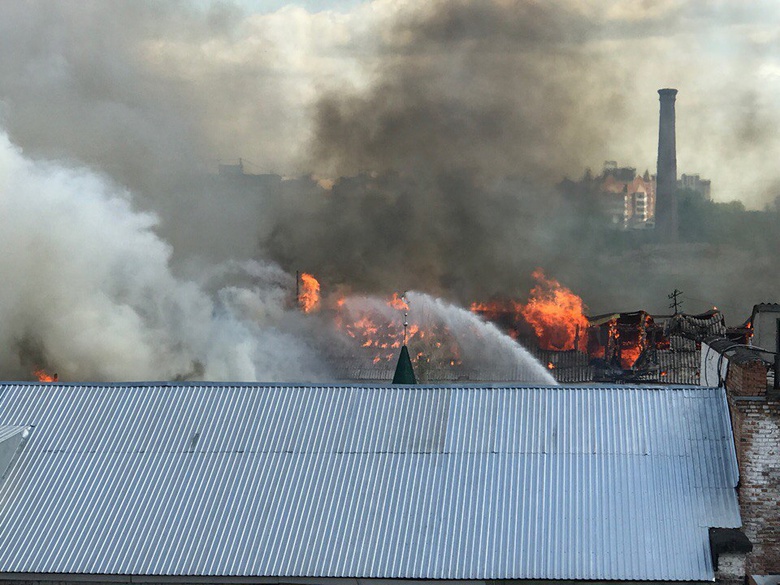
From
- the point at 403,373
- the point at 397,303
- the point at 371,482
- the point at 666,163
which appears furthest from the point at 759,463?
the point at 666,163

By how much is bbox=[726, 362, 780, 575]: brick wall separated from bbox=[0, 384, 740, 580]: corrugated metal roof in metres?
0.32

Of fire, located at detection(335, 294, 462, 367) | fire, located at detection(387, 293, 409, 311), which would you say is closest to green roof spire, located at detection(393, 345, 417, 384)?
fire, located at detection(335, 294, 462, 367)

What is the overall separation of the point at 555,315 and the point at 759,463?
50642 mm

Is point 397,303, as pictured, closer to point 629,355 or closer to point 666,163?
point 629,355

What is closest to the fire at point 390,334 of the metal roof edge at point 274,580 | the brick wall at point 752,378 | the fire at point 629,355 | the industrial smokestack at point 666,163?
the fire at point 629,355

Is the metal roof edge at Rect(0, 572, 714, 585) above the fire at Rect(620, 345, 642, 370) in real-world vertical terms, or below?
below

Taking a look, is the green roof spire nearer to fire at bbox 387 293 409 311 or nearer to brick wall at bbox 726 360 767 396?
brick wall at bbox 726 360 767 396

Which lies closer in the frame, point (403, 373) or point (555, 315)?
point (403, 373)

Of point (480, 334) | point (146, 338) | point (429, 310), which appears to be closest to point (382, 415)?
point (146, 338)

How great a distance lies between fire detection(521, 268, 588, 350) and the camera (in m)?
63.6

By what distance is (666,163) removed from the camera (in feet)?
260

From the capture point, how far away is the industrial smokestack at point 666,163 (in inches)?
3125

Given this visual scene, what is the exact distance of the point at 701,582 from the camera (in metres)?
15.8

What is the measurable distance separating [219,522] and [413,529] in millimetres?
3046
